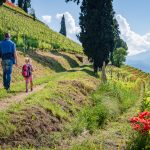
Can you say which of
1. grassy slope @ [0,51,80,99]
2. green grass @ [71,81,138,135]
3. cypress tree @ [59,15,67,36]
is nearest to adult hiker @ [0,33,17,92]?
green grass @ [71,81,138,135]

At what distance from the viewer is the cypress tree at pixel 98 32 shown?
43.5 metres

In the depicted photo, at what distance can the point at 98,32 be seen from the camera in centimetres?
4362

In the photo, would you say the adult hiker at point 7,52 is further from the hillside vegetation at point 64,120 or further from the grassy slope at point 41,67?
the grassy slope at point 41,67

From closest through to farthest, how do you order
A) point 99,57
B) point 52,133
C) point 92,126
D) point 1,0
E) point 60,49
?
point 52,133
point 92,126
point 1,0
point 99,57
point 60,49

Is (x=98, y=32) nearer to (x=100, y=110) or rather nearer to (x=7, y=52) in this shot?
(x=100, y=110)

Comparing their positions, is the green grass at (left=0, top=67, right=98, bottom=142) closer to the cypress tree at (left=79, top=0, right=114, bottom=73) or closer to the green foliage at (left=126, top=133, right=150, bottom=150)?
the green foliage at (left=126, top=133, right=150, bottom=150)

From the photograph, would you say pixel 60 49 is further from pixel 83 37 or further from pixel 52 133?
pixel 52 133

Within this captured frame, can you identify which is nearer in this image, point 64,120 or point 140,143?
point 140,143

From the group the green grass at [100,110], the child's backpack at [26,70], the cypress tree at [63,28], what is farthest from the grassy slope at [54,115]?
the cypress tree at [63,28]

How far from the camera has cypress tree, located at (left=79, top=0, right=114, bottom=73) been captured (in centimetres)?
4353

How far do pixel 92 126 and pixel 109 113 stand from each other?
13.4 feet

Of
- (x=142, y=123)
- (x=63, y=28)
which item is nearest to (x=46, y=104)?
(x=142, y=123)

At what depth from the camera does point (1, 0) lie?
133ft

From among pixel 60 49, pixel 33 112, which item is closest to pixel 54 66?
pixel 60 49
